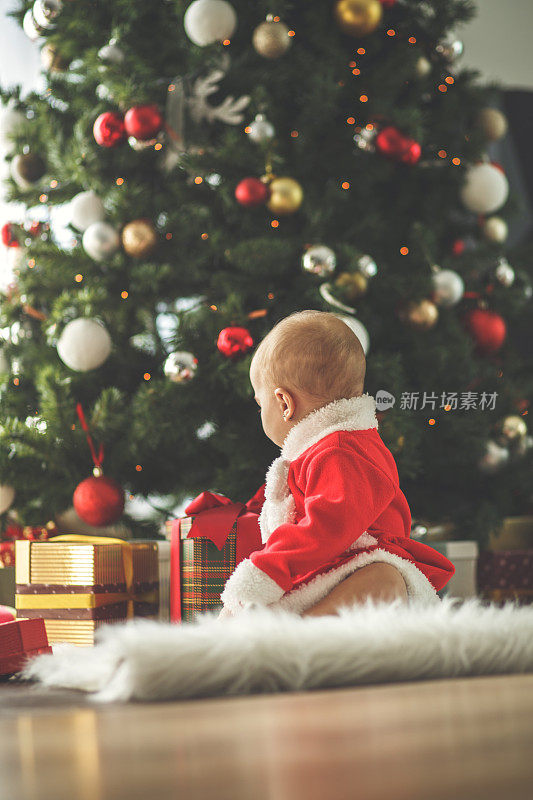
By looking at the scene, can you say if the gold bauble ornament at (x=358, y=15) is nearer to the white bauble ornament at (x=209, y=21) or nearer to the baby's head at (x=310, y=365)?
the white bauble ornament at (x=209, y=21)

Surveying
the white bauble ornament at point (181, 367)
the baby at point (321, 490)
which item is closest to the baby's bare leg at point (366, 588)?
the baby at point (321, 490)

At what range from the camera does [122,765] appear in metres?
0.26

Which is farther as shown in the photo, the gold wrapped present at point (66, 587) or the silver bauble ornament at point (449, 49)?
the silver bauble ornament at point (449, 49)

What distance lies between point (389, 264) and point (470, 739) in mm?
1589

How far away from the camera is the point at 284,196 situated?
1580mm

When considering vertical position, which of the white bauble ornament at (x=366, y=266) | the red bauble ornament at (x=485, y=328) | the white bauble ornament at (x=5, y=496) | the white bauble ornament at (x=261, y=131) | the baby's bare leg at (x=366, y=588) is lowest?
the baby's bare leg at (x=366, y=588)

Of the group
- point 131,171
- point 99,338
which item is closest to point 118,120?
point 131,171

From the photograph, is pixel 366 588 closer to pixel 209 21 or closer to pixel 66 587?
pixel 66 587

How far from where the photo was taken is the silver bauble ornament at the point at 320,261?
152 cm

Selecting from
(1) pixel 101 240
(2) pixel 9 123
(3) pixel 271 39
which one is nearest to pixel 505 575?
(1) pixel 101 240

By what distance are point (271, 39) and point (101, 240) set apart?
545 millimetres

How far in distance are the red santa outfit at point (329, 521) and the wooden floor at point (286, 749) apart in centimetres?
43

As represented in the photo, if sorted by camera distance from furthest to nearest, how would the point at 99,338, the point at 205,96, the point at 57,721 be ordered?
the point at 205,96
the point at 99,338
the point at 57,721

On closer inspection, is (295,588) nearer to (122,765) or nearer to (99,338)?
(122,765)
